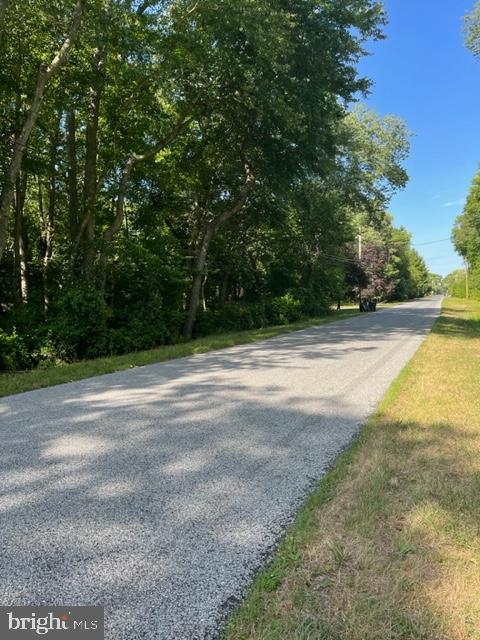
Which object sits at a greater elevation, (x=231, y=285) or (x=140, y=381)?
(x=231, y=285)

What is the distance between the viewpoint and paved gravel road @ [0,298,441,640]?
2.06 meters

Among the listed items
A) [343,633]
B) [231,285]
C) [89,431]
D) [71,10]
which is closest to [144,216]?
[71,10]

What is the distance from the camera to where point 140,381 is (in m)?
7.15

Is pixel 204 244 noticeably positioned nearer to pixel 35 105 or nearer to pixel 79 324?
pixel 79 324

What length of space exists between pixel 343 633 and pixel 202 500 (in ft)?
4.48

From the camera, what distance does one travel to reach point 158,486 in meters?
3.19

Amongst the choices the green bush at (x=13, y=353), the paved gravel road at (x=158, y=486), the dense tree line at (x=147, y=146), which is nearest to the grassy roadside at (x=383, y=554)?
the paved gravel road at (x=158, y=486)

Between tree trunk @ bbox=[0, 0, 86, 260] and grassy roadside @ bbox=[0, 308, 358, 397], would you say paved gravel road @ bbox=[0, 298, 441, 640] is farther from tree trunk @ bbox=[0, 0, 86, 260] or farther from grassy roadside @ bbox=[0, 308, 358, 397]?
tree trunk @ bbox=[0, 0, 86, 260]

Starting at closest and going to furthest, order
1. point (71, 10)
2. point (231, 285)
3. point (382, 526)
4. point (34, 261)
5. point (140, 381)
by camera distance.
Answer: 1. point (382, 526)
2. point (140, 381)
3. point (71, 10)
4. point (34, 261)
5. point (231, 285)

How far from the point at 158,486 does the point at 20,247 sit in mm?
13887

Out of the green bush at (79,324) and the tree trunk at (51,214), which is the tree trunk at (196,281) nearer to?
the green bush at (79,324)

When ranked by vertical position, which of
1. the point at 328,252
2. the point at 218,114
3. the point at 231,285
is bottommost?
the point at 231,285

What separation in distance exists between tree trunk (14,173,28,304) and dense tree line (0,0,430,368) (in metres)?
0.06

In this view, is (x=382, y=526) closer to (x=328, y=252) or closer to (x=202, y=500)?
(x=202, y=500)
